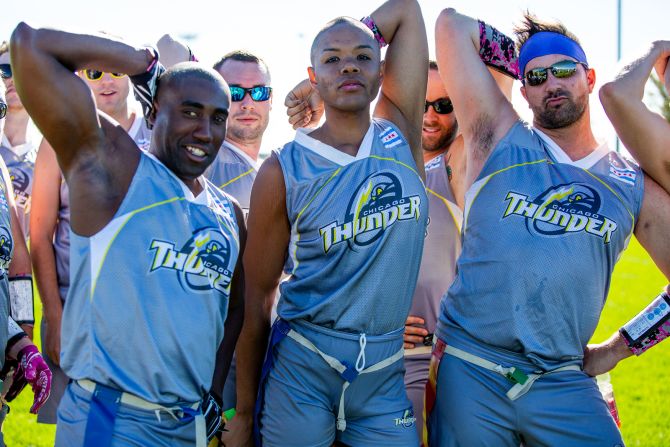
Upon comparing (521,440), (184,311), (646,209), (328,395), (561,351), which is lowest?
(521,440)

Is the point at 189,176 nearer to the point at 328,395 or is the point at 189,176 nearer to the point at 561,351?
the point at 328,395

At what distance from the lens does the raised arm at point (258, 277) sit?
392 cm

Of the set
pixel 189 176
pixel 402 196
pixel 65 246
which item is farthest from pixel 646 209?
pixel 65 246

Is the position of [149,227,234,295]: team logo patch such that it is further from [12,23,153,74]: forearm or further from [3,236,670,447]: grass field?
[3,236,670,447]: grass field

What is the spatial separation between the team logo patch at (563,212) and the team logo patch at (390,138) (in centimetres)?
69

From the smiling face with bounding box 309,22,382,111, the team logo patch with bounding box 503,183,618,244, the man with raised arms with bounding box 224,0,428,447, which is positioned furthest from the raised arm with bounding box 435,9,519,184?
the smiling face with bounding box 309,22,382,111

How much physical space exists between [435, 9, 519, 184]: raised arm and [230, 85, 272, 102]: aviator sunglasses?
4.13ft

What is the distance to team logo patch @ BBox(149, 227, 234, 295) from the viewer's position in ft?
10.5

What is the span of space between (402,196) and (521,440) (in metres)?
1.45

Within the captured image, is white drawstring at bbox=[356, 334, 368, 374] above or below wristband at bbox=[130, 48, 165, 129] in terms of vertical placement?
below

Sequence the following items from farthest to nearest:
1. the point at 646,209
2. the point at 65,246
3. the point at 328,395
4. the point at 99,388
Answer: the point at 65,246 → the point at 646,209 → the point at 328,395 → the point at 99,388

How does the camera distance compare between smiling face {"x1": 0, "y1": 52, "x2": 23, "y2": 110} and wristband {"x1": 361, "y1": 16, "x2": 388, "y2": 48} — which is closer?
wristband {"x1": 361, "y1": 16, "x2": 388, "y2": 48}

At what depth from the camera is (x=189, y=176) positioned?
11.5 feet

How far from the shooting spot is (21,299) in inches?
179
